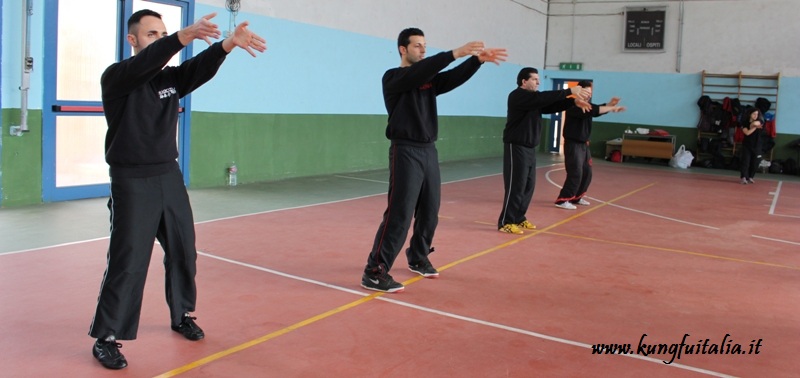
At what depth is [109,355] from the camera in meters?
3.71

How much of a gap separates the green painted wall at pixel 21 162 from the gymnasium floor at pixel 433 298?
0.32 m

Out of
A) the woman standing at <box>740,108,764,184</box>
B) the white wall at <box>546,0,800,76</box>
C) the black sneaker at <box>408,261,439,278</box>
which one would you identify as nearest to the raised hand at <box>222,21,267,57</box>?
the black sneaker at <box>408,261,439,278</box>

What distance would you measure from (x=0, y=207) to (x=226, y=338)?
552 cm

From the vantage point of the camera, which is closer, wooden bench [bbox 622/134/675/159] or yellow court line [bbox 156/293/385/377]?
yellow court line [bbox 156/293/385/377]

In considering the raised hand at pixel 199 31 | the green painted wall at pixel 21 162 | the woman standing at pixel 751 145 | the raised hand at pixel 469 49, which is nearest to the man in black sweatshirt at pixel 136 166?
the raised hand at pixel 199 31

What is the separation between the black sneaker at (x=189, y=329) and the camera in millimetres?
4172

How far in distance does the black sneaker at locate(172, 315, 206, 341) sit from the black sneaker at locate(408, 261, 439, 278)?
7.13 feet

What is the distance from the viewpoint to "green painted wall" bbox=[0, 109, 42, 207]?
329 inches

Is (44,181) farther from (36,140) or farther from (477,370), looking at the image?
(477,370)

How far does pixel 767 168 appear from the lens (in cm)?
1841

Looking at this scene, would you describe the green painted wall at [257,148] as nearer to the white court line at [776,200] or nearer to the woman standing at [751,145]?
the woman standing at [751,145]

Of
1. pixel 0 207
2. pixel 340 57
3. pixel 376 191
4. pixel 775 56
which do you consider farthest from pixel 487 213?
pixel 775 56

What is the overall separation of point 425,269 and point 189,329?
231cm

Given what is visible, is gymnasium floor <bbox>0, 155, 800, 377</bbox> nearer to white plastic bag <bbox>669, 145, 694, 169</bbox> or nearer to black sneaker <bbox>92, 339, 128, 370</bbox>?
black sneaker <bbox>92, 339, 128, 370</bbox>
